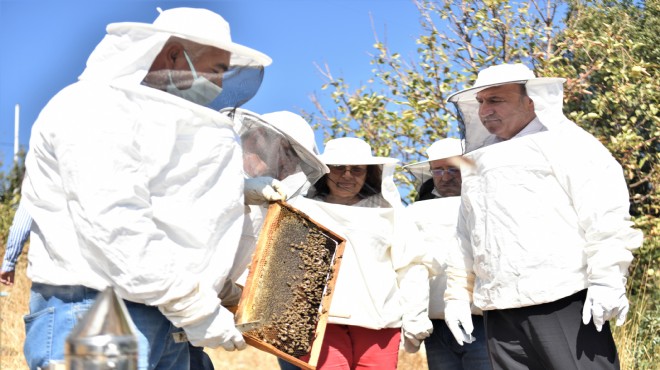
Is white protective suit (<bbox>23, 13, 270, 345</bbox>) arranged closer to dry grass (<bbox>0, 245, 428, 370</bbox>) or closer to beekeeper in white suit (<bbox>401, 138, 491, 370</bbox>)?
beekeeper in white suit (<bbox>401, 138, 491, 370</bbox>)

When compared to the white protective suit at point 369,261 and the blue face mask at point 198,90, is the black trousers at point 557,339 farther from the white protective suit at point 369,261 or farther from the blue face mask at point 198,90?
the blue face mask at point 198,90

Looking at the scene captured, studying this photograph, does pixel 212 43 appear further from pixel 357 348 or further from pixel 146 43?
pixel 357 348

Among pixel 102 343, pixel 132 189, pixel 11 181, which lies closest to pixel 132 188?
pixel 132 189

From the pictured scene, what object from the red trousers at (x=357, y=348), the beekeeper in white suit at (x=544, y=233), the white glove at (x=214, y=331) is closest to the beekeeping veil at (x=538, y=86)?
the beekeeper in white suit at (x=544, y=233)

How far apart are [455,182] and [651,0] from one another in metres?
4.04

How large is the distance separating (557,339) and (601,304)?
0.26 meters

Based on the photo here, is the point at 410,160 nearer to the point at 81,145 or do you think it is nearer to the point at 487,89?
the point at 487,89

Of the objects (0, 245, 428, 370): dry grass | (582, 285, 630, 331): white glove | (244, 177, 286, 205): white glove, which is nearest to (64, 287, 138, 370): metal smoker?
(244, 177, 286, 205): white glove

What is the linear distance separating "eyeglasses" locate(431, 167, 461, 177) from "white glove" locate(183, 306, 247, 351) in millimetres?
2663

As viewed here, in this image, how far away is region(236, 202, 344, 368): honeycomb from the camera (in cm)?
363

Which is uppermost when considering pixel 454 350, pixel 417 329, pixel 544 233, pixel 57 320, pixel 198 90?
pixel 198 90

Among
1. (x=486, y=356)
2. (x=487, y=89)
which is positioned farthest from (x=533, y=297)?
(x=486, y=356)

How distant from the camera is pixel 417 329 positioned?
16.0 ft

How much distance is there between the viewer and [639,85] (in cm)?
780
